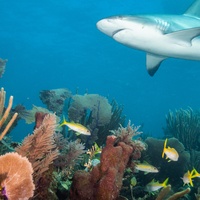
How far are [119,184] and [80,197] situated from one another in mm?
578

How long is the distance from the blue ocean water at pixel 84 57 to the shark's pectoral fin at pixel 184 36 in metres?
12.9

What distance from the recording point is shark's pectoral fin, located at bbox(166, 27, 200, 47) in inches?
239

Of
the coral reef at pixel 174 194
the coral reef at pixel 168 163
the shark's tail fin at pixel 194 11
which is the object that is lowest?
the coral reef at pixel 168 163

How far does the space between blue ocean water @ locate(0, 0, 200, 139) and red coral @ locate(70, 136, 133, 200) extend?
657 inches

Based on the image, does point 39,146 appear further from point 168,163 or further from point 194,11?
point 194,11

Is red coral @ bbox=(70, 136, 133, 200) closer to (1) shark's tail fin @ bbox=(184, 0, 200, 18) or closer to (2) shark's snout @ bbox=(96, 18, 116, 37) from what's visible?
(2) shark's snout @ bbox=(96, 18, 116, 37)

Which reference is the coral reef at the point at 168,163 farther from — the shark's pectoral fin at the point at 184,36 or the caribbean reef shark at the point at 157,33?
the shark's pectoral fin at the point at 184,36

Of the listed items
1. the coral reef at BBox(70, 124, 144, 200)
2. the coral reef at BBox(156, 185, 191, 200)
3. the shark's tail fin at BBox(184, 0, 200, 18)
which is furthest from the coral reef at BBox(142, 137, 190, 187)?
the shark's tail fin at BBox(184, 0, 200, 18)

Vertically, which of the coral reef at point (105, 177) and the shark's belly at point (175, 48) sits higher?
the shark's belly at point (175, 48)

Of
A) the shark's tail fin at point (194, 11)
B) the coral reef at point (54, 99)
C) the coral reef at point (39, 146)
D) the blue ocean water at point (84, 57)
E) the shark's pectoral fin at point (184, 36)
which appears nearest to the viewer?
the coral reef at point (39, 146)

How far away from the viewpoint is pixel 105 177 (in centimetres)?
287

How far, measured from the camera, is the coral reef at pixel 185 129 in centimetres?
1070

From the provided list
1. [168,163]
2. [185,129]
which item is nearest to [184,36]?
[168,163]

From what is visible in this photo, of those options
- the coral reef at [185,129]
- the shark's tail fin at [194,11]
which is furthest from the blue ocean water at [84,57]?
the shark's tail fin at [194,11]
